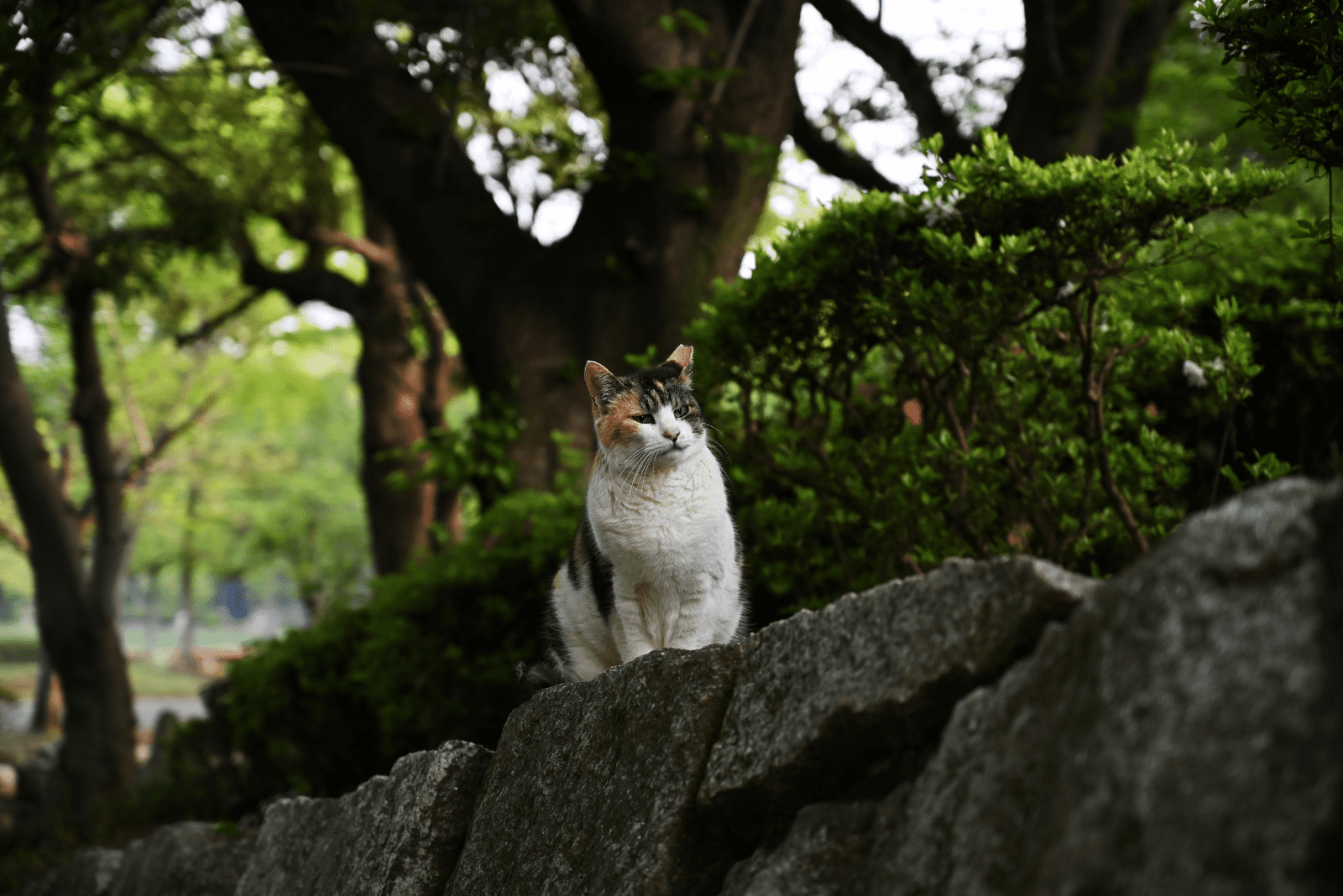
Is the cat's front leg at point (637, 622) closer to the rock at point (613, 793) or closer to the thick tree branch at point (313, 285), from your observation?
the rock at point (613, 793)

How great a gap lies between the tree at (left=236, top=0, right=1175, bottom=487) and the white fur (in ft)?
12.1

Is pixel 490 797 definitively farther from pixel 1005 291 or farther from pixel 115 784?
pixel 115 784

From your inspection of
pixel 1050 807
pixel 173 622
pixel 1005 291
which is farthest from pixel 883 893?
pixel 173 622

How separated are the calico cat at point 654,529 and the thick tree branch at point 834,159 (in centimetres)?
664

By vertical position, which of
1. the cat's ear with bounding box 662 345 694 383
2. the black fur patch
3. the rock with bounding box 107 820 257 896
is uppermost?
the cat's ear with bounding box 662 345 694 383

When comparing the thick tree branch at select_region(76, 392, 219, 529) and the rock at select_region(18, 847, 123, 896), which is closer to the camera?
the rock at select_region(18, 847, 123, 896)

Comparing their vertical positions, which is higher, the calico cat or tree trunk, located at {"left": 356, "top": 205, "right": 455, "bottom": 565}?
tree trunk, located at {"left": 356, "top": 205, "right": 455, "bottom": 565}

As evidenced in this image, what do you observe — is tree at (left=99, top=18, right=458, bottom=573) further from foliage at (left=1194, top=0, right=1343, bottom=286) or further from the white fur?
foliage at (left=1194, top=0, right=1343, bottom=286)

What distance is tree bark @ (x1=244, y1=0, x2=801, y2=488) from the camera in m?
7.10

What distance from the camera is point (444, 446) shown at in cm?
714

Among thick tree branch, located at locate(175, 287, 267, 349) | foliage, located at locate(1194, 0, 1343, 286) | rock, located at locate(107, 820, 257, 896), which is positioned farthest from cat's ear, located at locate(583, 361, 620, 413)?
thick tree branch, located at locate(175, 287, 267, 349)

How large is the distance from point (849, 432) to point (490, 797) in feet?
9.39

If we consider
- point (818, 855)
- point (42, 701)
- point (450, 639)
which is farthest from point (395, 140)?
point (42, 701)

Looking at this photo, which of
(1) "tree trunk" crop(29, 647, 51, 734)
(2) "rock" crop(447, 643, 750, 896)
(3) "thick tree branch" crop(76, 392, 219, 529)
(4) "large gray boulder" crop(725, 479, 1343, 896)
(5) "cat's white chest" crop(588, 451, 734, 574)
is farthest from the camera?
(1) "tree trunk" crop(29, 647, 51, 734)
